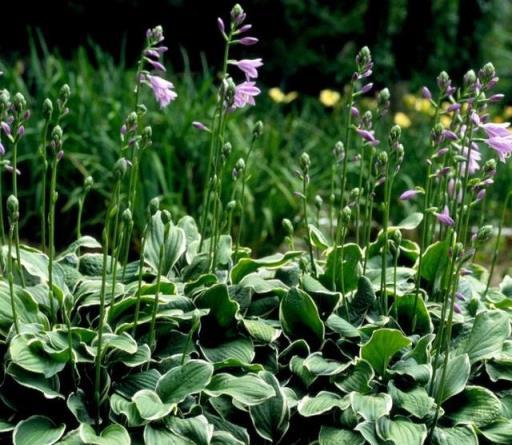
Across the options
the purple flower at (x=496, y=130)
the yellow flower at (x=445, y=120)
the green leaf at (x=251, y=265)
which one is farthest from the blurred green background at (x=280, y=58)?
the purple flower at (x=496, y=130)

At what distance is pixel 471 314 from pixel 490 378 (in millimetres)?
314

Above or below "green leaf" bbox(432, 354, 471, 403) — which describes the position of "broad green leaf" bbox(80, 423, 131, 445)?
below

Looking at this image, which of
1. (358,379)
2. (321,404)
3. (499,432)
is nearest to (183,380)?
Answer: (321,404)

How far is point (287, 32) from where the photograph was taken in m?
9.44

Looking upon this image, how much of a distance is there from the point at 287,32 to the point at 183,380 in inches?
287

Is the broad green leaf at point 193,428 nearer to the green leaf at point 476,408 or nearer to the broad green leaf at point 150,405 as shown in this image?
the broad green leaf at point 150,405

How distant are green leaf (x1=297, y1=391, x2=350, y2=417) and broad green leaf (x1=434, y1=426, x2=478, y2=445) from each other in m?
0.26

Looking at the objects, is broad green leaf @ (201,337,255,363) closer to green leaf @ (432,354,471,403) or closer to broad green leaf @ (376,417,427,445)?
broad green leaf @ (376,417,427,445)

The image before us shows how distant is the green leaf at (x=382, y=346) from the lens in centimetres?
258

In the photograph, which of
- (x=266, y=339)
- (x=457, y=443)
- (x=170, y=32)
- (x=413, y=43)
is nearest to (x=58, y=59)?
(x=170, y=32)

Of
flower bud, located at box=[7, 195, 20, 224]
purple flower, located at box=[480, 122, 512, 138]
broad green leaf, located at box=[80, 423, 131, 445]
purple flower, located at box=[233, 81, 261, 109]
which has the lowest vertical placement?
broad green leaf, located at box=[80, 423, 131, 445]

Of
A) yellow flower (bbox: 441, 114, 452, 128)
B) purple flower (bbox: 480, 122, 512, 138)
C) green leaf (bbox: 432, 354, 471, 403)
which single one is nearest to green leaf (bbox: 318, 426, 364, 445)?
green leaf (bbox: 432, 354, 471, 403)

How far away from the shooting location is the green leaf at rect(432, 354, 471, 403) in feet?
8.54

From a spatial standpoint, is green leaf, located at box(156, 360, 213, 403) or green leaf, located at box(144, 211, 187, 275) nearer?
green leaf, located at box(156, 360, 213, 403)
